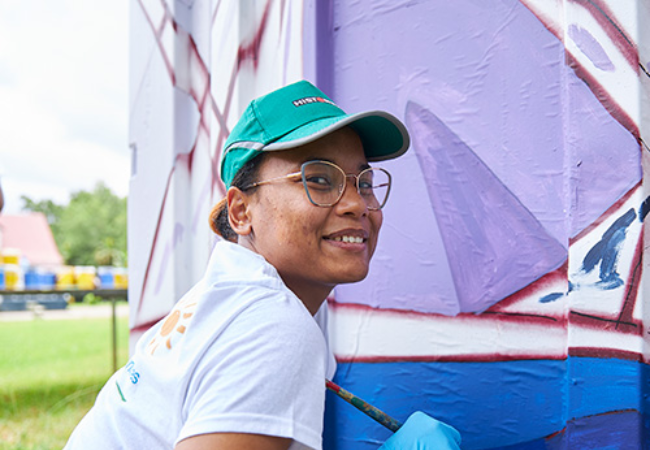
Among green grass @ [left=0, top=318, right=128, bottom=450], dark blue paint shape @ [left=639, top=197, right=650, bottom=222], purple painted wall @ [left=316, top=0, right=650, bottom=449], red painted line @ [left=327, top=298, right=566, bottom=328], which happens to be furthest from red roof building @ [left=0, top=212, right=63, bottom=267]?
dark blue paint shape @ [left=639, top=197, right=650, bottom=222]

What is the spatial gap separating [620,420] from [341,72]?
5.09 feet

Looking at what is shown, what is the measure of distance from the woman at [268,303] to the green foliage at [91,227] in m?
51.2

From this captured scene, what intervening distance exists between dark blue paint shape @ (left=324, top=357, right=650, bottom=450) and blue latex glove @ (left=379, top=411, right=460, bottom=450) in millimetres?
329

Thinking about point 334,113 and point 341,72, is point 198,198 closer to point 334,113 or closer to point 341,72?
point 341,72

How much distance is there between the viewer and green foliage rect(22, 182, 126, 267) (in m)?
54.1

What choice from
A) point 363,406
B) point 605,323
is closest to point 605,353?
point 605,323

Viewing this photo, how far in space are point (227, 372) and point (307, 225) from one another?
433mm

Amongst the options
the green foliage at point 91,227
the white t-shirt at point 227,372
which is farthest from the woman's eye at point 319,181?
the green foliage at point 91,227

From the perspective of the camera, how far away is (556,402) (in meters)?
1.57

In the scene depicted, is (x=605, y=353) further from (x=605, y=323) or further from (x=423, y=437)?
(x=423, y=437)

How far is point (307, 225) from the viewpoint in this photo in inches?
51.9

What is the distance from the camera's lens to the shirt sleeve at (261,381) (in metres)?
0.96

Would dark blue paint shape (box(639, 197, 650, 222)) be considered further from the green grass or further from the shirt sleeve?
the green grass

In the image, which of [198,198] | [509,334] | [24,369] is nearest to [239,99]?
[198,198]
